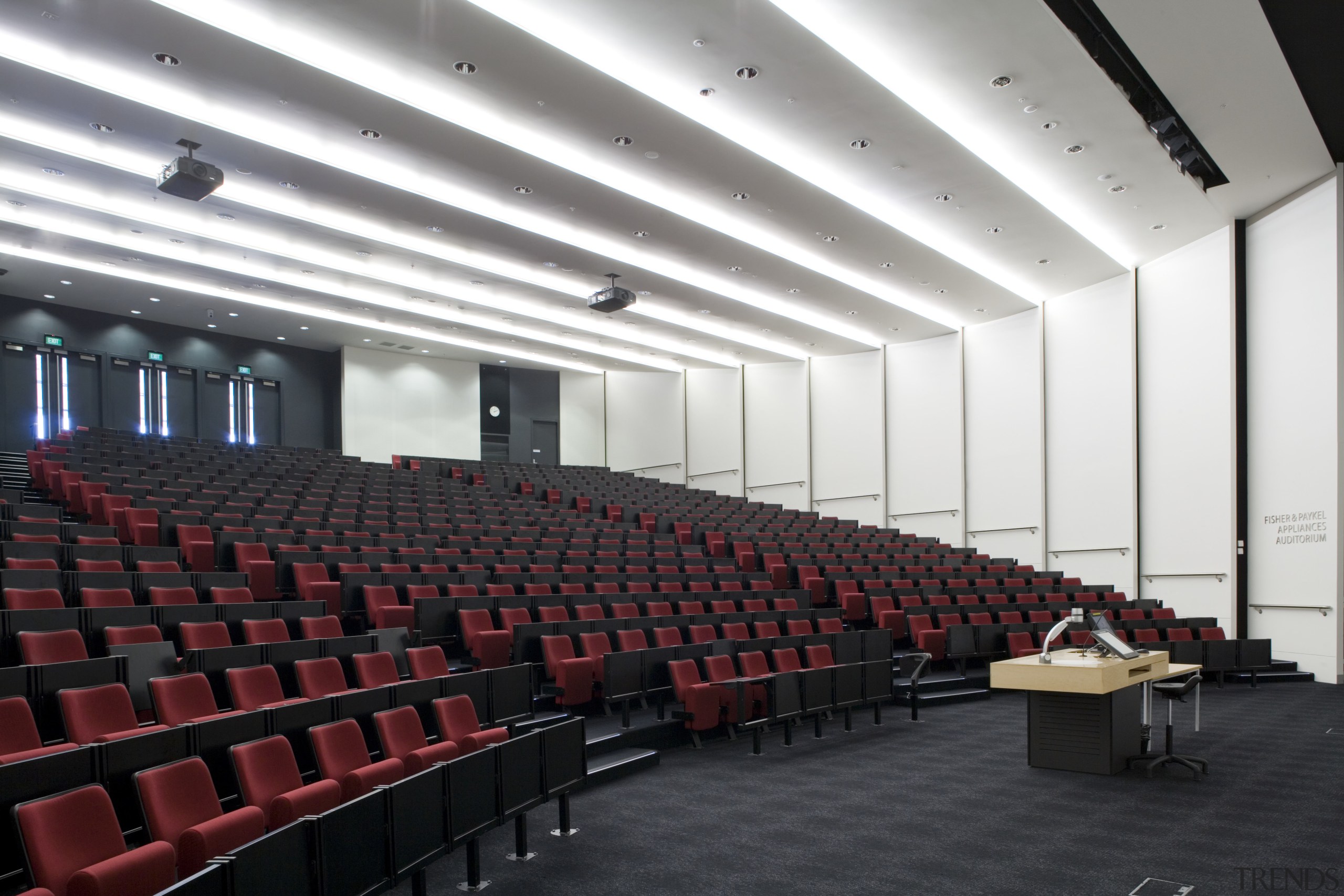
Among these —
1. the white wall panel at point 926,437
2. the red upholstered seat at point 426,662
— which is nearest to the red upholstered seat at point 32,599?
the red upholstered seat at point 426,662

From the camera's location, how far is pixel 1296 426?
28.8 feet

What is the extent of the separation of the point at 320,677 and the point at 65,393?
1135 cm

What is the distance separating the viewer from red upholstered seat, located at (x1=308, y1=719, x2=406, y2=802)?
3.20m

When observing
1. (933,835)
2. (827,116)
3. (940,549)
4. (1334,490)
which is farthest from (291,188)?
(1334,490)

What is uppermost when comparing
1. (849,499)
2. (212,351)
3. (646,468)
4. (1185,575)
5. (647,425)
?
(212,351)

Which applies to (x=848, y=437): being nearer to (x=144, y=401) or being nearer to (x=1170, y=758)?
(x=1170, y=758)

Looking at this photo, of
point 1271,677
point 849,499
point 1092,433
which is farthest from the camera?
point 849,499

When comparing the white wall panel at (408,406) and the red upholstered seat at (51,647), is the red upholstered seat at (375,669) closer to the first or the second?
the red upholstered seat at (51,647)

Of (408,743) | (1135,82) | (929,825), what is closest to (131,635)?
(408,743)

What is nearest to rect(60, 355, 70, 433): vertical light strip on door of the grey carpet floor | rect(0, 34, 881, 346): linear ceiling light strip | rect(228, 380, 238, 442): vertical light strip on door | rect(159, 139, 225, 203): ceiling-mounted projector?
rect(228, 380, 238, 442): vertical light strip on door

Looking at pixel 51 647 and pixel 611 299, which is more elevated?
pixel 611 299

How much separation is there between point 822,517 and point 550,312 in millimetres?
5540

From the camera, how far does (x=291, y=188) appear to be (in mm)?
8422

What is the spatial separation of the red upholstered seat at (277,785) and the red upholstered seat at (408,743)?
331 mm
